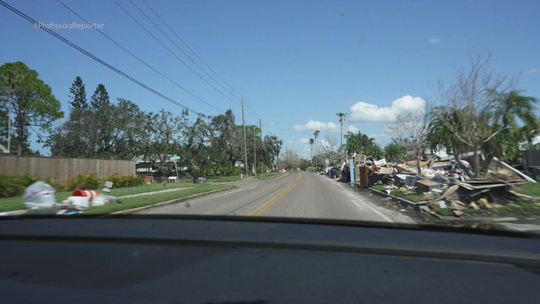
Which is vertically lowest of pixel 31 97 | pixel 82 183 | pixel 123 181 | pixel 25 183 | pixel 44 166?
pixel 123 181

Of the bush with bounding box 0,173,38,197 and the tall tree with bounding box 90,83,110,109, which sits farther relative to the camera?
the tall tree with bounding box 90,83,110,109

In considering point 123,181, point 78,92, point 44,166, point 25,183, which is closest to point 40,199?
point 25,183

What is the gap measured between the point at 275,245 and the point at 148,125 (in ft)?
161

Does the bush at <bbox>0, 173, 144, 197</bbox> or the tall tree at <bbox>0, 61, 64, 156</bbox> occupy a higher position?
the tall tree at <bbox>0, 61, 64, 156</bbox>

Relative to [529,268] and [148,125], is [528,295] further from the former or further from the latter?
[148,125]

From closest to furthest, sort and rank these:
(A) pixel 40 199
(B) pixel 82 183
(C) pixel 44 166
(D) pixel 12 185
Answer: (A) pixel 40 199
(D) pixel 12 185
(B) pixel 82 183
(C) pixel 44 166

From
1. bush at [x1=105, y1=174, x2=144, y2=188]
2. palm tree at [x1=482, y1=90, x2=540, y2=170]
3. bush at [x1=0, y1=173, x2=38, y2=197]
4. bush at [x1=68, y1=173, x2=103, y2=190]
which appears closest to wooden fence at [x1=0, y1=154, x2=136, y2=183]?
bush at [x1=68, y1=173, x2=103, y2=190]

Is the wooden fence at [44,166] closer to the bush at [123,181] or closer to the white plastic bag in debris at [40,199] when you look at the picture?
the bush at [123,181]

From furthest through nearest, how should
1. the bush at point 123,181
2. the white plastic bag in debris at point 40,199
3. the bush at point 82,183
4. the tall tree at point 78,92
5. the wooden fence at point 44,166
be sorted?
1. the tall tree at point 78,92
2. the bush at point 123,181
3. the wooden fence at point 44,166
4. the bush at point 82,183
5. the white plastic bag in debris at point 40,199

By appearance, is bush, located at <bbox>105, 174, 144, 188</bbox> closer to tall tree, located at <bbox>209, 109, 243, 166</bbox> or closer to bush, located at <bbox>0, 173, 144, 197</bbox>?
bush, located at <bbox>0, 173, 144, 197</bbox>

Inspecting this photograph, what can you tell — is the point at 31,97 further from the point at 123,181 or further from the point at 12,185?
the point at 12,185

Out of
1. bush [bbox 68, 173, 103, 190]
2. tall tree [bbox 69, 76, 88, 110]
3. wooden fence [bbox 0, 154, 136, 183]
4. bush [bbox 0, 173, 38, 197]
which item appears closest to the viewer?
bush [bbox 0, 173, 38, 197]

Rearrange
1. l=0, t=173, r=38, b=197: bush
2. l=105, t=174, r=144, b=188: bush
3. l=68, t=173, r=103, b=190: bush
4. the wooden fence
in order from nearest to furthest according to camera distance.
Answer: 1. l=0, t=173, r=38, b=197: bush
2. l=68, t=173, r=103, b=190: bush
3. the wooden fence
4. l=105, t=174, r=144, b=188: bush

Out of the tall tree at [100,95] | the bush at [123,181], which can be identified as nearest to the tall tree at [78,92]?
the tall tree at [100,95]
